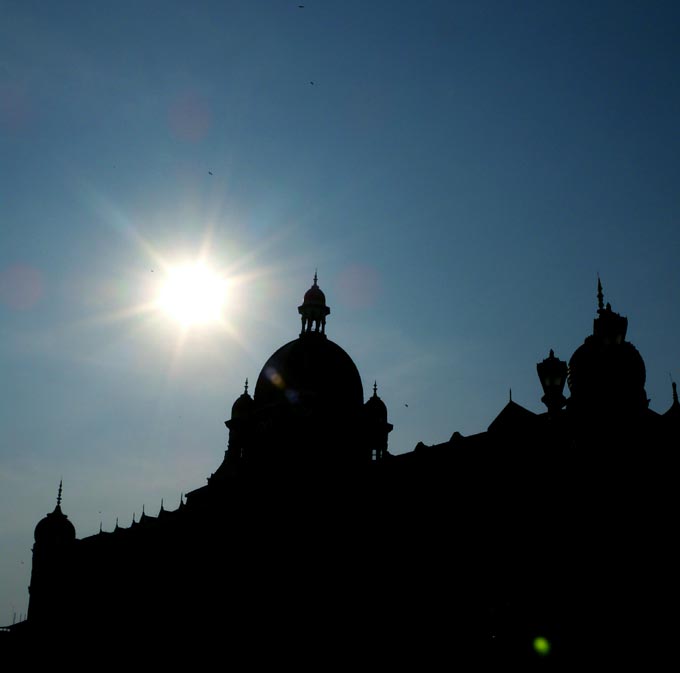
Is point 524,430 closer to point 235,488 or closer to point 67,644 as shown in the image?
point 235,488

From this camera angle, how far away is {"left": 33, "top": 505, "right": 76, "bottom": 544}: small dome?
83688 mm

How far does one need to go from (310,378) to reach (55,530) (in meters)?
35.1

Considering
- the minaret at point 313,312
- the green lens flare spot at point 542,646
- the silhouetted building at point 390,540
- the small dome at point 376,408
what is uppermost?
the minaret at point 313,312

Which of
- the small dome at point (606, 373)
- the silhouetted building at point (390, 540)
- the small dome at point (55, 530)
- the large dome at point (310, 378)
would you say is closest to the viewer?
the silhouetted building at point (390, 540)

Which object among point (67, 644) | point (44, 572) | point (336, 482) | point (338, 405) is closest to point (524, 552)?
point (336, 482)

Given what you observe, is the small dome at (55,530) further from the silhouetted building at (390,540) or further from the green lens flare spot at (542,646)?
the green lens flare spot at (542,646)

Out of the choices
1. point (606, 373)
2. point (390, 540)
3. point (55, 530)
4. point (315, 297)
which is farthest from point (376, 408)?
point (55, 530)

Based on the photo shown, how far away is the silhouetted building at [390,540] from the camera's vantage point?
37.8 m

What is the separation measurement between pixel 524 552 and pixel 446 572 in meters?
5.15

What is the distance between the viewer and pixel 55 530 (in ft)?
276

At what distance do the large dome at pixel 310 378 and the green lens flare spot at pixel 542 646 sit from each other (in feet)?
95.4

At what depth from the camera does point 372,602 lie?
159 ft

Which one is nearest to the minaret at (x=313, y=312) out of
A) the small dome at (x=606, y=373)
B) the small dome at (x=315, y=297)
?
the small dome at (x=315, y=297)

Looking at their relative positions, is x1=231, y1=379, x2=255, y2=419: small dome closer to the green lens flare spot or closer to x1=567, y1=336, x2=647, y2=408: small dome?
x1=567, y1=336, x2=647, y2=408: small dome
